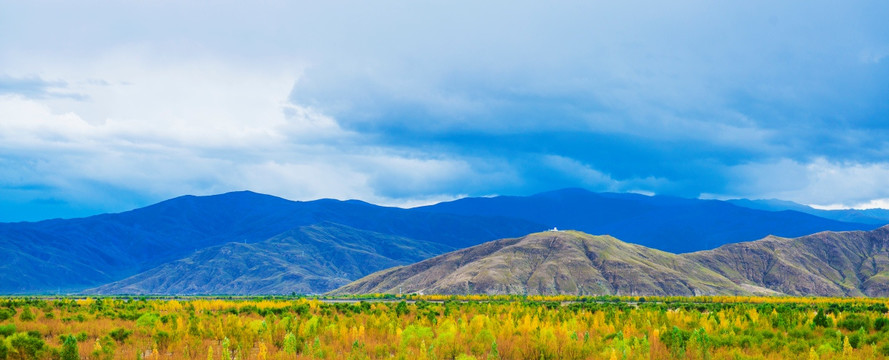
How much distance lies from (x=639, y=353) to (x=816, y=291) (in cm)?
18833

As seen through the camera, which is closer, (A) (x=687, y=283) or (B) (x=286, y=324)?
(B) (x=286, y=324)

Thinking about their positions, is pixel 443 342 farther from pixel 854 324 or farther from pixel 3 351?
pixel 854 324

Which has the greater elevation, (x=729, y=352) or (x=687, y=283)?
(x=687, y=283)

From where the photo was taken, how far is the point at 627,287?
178375 mm

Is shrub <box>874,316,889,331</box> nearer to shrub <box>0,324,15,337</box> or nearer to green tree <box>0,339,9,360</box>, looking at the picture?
green tree <box>0,339,9,360</box>

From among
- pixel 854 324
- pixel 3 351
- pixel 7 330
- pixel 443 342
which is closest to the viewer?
pixel 3 351

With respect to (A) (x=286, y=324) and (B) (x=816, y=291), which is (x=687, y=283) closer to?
(B) (x=816, y=291)

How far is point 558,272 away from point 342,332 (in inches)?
6198

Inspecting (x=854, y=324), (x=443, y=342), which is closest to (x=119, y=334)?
(x=443, y=342)

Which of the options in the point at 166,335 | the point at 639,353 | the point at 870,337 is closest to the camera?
the point at 639,353

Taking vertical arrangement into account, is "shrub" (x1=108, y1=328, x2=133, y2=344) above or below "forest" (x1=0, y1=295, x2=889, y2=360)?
above

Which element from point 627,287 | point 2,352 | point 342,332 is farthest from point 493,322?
point 627,287

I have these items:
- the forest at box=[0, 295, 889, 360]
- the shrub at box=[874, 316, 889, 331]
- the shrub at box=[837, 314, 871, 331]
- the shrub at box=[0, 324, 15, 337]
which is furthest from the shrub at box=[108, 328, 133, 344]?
the shrub at box=[874, 316, 889, 331]

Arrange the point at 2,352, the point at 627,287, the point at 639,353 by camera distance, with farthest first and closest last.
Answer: the point at 627,287
the point at 639,353
the point at 2,352
